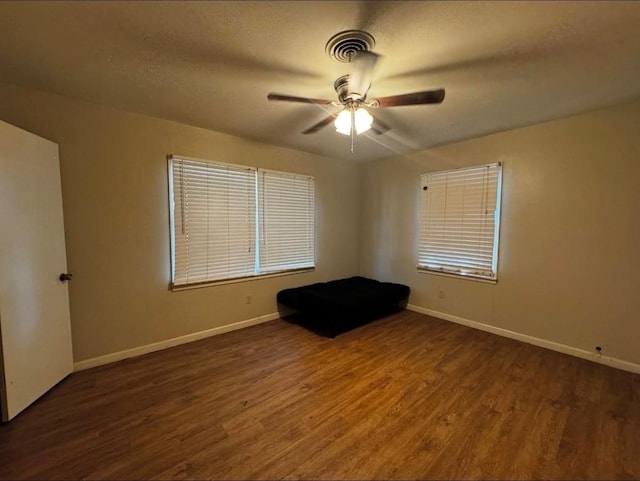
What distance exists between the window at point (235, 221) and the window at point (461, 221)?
1.68m

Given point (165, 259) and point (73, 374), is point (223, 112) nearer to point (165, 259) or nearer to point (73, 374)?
point (165, 259)

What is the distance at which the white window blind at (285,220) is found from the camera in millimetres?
3506

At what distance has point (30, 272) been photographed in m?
1.94

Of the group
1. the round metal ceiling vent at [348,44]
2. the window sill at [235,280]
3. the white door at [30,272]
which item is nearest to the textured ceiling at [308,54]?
the round metal ceiling vent at [348,44]

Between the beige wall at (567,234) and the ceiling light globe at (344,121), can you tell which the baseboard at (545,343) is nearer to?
the beige wall at (567,234)

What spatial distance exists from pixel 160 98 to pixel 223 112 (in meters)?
0.51

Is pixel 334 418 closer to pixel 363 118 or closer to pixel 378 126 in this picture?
pixel 363 118

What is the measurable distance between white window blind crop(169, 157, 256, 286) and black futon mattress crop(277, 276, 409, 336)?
0.77 m

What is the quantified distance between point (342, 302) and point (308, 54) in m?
2.42

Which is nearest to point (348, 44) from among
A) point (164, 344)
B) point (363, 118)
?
point (363, 118)

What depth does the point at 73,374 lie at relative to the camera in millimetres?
2318

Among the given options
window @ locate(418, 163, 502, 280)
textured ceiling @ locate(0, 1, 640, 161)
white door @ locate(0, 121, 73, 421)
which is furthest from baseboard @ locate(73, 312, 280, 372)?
window @ locate(418, 163, 502, 280)

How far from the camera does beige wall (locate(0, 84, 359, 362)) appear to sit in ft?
7.50

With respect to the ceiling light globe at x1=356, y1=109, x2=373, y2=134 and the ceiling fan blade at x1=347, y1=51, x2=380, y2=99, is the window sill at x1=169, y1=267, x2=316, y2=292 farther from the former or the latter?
the ceiling fan blade at x1=347, y1=51, x2=380, y2=99
